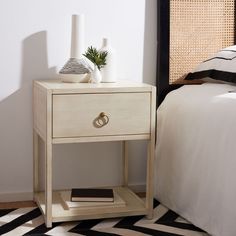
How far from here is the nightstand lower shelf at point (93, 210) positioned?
2154 mm

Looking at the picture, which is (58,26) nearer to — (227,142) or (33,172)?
(33,172)

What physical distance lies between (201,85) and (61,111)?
2.16 ft

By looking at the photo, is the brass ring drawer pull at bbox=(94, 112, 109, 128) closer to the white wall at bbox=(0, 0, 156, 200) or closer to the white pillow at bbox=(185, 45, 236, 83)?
the white wall at bbox=(0, 0, 156, 200)

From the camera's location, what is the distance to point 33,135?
2.41 metres

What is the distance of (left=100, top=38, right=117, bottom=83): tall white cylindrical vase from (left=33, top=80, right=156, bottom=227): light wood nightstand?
71 mm

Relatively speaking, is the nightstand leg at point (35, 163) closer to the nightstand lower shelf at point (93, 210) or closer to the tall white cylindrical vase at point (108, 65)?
the nightstand lower shelf at point (93, 210)

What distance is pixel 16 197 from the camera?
2.43 metres

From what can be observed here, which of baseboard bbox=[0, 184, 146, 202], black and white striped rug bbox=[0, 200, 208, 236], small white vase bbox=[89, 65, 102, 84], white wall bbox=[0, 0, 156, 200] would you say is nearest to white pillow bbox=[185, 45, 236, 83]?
white wall bbox=[0, 0, 156, 200]

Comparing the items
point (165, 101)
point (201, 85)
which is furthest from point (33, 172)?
point (201, 85)

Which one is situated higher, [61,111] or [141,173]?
[61,111]

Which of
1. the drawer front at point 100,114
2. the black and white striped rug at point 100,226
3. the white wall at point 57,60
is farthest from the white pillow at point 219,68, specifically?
the black and white striped rug at point 100,226

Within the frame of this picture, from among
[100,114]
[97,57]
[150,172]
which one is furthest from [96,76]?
[150,172]

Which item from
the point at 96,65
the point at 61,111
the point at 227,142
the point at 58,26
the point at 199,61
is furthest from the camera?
the point at 199,61

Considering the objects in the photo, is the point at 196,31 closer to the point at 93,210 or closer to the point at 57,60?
the point at 57,60
